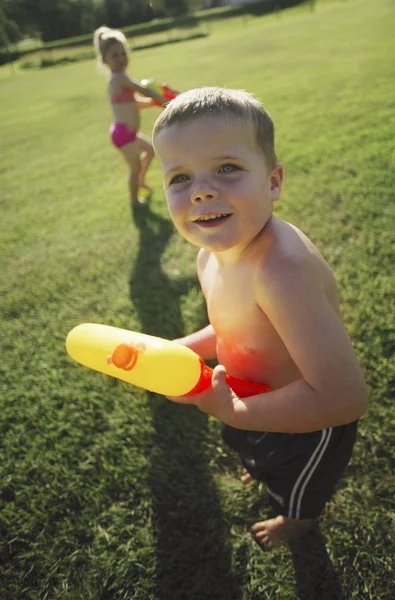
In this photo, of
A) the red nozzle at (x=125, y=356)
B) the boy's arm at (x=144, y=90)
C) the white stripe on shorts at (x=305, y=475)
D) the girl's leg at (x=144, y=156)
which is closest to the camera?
the red nozzle at (x=125, y=356)

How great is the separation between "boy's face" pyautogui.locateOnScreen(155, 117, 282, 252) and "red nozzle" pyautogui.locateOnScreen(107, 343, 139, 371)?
39cm

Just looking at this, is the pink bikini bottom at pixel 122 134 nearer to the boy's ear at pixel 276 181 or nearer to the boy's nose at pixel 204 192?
the boy's ear at pixel 276 181

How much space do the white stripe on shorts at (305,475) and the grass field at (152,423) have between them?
252 mm

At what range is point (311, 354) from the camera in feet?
3.79

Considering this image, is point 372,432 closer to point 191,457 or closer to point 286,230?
point 191,457

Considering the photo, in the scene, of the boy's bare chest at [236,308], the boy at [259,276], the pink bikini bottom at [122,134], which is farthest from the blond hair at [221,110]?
the pink bikini bottom at [122,134]

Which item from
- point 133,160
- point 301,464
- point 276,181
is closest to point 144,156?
point 133,160

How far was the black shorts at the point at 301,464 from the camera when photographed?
1.49 metres

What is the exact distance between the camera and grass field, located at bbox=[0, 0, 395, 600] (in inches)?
65.2

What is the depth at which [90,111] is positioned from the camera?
451 inches

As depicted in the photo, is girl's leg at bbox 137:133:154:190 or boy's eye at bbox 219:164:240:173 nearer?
boy's eye at bbox 219:164:240:173

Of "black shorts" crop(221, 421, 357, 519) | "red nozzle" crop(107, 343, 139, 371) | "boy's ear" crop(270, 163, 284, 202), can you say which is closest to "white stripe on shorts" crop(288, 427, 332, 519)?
"black shorts" crop(221, 421, 357, 519)

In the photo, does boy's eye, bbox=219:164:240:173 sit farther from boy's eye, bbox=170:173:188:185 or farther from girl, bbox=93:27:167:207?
girl, bbox=93:27:167:207

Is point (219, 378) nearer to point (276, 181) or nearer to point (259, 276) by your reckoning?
point (259, 276)
